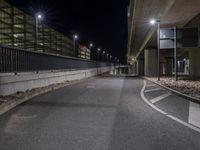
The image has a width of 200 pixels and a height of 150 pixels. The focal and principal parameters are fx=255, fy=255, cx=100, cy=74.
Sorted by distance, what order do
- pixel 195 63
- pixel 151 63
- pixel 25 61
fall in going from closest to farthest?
pixel 25 61
pixel 195 63
pixel 151 63

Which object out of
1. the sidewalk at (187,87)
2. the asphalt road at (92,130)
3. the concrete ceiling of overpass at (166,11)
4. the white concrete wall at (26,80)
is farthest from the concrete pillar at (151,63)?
the asphalt road at (92,130)

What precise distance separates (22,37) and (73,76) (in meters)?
55.5

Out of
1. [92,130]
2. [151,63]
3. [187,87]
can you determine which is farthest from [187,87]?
[151,63]

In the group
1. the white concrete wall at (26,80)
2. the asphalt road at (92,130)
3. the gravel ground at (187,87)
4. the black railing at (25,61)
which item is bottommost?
the asphalt road at (92,130)

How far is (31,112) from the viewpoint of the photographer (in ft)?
28.7

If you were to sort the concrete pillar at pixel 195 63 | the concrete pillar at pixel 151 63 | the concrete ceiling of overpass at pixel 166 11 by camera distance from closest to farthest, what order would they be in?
1. the concrete ceiling of overpass at pixel 166 11
2. the concrete pillar at pixel 195 63
3. the concrete pillar at pixel 151 63

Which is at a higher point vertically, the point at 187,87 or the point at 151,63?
the point at 151,63

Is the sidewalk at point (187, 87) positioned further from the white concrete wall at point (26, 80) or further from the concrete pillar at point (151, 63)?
the concrete pillar at point (151, 63)

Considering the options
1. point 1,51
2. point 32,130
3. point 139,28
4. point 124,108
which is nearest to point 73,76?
point 139,28

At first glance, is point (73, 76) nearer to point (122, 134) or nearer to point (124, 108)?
point (124, 108)

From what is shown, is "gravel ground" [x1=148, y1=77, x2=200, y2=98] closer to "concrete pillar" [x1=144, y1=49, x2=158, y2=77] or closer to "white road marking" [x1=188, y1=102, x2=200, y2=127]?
"white road marking" [x1=188, y1=102, x2=200, y2=127]

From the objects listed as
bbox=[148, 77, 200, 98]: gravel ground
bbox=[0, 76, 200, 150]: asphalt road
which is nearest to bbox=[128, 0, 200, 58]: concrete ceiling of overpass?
bbox=[148, 77, 200, 98]: gravel ground

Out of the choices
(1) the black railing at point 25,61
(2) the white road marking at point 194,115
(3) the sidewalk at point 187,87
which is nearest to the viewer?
(2) the white road marking at point 194,115

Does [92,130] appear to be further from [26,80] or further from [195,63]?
[195,63]
